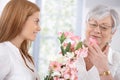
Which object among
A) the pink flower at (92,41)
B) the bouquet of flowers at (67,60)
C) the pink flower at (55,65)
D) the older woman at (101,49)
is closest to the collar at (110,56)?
the older woman at (101,49)

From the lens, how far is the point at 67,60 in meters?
1.23

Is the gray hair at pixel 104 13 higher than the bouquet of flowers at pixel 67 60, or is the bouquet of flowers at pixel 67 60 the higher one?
the gray hair at pixel 104 13

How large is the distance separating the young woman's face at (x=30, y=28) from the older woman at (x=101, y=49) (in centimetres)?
44

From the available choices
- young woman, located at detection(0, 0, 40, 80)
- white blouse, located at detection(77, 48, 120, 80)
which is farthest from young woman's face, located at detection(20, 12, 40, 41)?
white blouse, located at detection(77, 48, 120, 80)

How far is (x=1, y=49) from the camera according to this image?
1374mm

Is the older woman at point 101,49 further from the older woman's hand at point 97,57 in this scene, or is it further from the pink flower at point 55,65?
the pink flower at point 55,65

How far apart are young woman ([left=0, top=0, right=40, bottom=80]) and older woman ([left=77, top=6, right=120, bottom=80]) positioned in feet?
1.50

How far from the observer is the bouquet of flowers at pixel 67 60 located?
1213mm

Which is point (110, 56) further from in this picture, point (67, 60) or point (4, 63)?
point (4, 63)

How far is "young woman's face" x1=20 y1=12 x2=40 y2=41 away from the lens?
1.49 meters

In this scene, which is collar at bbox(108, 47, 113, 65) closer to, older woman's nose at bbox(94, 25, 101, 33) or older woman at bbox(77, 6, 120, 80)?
older woman at bbox(77, 6, 120, 80)

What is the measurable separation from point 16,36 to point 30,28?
96 mm

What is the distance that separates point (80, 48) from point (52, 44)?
109cm

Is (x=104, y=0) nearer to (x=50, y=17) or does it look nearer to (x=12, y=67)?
(x=50, y=17)
